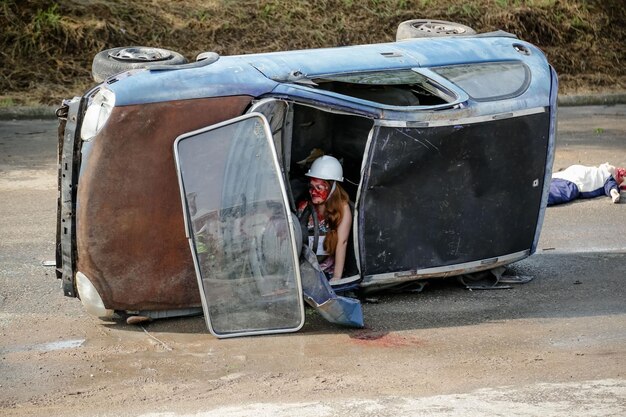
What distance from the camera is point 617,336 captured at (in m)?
7.74

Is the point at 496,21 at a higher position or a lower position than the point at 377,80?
lower

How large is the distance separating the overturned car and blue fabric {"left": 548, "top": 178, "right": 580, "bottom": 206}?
9.01 ft

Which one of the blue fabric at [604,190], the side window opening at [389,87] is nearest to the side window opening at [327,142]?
the side window opening at [389,87]

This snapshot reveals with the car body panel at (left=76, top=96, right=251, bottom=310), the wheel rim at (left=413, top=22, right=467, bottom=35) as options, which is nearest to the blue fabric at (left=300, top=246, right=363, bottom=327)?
the car body panel at (left=76, top=96, right=251, bottom=310)

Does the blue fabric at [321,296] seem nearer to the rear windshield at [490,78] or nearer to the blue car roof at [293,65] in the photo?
the blue car roof at [293,65]

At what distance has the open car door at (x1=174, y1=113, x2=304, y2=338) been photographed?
286 inches

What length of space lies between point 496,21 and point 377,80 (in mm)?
9981

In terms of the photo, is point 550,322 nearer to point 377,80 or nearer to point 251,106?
point 377,80

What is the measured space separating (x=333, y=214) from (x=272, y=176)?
36.4 inches

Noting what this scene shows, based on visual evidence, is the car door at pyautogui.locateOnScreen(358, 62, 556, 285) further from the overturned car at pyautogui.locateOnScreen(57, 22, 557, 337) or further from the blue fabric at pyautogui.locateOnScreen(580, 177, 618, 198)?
the blue fabric at pyautogui.locateOnScreen(580, 177, 618, 198)

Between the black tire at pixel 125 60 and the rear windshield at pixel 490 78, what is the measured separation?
2.05 meters

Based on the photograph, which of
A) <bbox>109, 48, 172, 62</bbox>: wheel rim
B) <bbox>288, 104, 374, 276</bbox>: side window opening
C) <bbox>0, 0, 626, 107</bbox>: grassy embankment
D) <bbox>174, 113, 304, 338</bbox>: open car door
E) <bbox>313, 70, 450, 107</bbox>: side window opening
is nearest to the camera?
<bbox>174, 113, 304, 338</bbox>: open car door

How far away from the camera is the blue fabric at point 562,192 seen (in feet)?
36.9

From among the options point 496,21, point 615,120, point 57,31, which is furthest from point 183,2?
point 615,120
